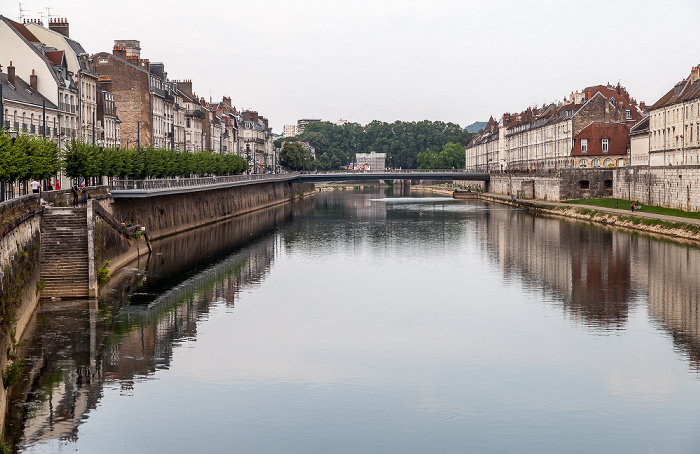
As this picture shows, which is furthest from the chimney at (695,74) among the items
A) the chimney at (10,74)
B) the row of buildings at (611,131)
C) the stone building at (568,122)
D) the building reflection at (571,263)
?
the chimney at (10,74)

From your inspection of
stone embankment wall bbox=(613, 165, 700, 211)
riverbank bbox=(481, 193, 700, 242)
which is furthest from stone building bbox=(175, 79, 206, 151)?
stone embankment wall bbox=(613, 165, 700, 211)

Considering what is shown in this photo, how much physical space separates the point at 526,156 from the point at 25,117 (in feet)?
352

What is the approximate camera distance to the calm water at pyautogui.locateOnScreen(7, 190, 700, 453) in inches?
931

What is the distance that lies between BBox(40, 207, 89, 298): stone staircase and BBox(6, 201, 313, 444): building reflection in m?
1.43

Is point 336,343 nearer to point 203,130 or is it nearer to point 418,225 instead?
point 418,225

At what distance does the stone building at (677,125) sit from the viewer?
8206cm

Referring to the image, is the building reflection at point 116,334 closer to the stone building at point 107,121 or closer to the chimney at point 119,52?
the stone building at point 107,121

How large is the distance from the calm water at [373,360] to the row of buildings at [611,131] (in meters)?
32.5

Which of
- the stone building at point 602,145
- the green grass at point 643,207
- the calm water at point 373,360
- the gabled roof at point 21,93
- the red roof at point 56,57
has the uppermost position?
the red roof at point 56,57

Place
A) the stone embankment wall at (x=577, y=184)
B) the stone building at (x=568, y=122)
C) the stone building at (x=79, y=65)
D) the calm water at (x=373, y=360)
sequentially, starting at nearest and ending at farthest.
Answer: the calm water at (x=373, y=360), the stone building at (x=79, y=65), the stone embankment wall at (x=577, y=184), the stone building at (x=568, y=122)

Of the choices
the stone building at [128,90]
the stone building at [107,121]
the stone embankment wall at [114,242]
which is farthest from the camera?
the stone building at [128,90]

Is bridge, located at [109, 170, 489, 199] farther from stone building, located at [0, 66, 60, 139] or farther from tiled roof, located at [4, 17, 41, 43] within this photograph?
tiled roof, located at [4, 17, 41, 43]

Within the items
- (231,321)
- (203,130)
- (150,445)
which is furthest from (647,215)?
(203,130)

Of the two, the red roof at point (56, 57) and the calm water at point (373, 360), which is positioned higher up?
the red roof at point (56, 57)
